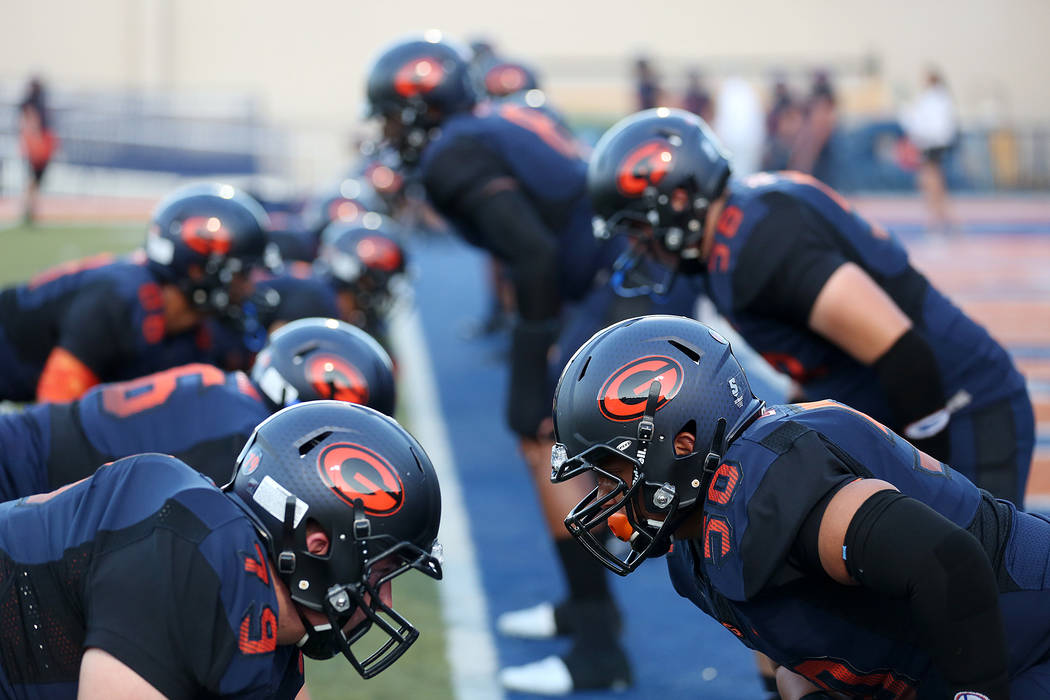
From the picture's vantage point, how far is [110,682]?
2.01m

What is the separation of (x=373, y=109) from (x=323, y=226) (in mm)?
3241

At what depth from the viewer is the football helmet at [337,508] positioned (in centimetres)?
236

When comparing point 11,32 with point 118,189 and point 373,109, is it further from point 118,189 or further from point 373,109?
point 373,109

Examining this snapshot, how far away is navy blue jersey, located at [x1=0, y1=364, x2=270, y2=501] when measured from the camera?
3.08 m

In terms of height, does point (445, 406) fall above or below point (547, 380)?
below

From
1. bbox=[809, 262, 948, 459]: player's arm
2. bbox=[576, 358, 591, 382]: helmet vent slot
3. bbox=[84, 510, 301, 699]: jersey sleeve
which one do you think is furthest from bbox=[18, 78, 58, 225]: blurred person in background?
bbox=[84, 510, 301, 699]: jersey sleeve

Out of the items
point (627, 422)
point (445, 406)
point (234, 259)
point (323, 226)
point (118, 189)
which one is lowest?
point (118, 189)

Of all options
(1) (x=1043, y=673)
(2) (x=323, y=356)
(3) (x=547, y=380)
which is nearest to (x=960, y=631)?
(1) (x=1043, y=673)

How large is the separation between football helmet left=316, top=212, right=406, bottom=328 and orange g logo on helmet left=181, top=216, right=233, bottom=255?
1.87m

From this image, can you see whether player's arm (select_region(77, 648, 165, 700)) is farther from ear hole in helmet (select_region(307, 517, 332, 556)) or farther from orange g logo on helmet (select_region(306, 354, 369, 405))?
orange g logo on helmet (select_region(306, 354, 369, 405))

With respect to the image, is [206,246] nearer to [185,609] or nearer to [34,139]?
[185,609]

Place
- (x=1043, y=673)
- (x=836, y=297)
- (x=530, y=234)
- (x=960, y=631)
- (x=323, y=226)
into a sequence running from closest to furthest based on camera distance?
(x=960, y=631) < (x=1043, y=673) < (x=836, y=297) < (x=530, y=234) < (x=323, y=226)

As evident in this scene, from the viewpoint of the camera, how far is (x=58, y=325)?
4590 millimetres

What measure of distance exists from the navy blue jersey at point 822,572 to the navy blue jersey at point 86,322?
2679mm
